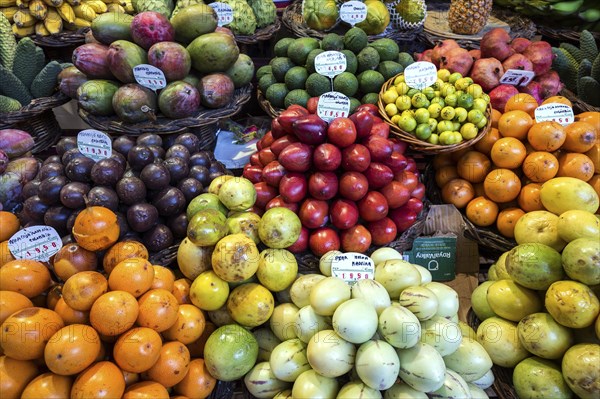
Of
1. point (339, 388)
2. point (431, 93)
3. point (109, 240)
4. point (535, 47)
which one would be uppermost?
point (535, 47)

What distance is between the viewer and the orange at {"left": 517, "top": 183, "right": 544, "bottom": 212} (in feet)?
5.40

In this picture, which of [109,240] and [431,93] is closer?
[109,240]

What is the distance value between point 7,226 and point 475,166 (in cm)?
191

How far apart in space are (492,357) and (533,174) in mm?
792

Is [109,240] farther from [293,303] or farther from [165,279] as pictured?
[293,303]

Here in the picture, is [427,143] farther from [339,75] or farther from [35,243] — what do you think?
[35,243]

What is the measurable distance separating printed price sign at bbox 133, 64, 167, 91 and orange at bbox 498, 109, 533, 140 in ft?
5.36

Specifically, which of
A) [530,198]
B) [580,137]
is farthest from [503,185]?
[580,137]

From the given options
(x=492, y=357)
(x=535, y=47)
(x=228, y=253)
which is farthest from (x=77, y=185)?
(x=535, y=47)

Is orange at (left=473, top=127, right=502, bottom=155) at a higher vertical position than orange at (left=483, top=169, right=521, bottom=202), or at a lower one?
higher

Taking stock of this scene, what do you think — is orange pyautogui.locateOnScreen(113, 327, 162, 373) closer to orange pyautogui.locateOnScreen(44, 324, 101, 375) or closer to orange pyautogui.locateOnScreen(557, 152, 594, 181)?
orange pyautogui.locateOnScreen(44, 324, 101, 375)

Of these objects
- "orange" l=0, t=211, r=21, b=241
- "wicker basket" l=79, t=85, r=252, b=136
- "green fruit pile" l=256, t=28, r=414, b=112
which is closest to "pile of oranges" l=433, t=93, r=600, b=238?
"green fruit pile" l=256, t=28, r=414, b=112

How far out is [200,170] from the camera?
170 cm

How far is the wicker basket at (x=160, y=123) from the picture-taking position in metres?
1.95
